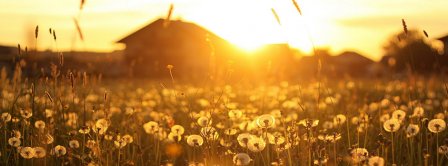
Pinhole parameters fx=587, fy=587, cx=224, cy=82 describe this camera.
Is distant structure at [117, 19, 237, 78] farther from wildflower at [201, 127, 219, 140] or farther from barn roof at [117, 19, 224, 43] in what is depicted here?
wildflower at [201, 127, 219, 140]

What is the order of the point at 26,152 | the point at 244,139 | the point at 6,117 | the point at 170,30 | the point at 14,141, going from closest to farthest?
the point at 26,152 → the point at 244,139 → the point at 14,141 → the point at 6,117 → the point at 170,30

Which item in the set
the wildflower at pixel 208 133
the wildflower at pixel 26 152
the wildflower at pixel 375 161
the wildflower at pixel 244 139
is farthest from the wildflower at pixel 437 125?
the wildflower at pixel 26 152

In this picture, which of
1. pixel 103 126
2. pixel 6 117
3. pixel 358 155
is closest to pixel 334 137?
pixel 358 155

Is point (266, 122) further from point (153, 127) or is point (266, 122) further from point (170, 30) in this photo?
point (170, 30)

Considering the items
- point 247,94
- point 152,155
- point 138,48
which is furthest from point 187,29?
point 152,155

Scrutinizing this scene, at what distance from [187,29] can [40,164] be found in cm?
3409

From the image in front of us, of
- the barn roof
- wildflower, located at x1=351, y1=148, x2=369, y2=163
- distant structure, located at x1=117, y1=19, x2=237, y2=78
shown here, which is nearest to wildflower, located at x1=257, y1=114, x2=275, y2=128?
wildflower, located at x1=351, y1=148, x2=369, y2=163

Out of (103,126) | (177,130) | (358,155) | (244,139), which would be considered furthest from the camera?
(177,130)

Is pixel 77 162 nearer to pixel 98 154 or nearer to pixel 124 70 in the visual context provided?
pixel 98 154

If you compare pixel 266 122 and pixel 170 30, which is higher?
pixel 170 30

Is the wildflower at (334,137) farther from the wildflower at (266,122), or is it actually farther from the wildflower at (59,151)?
the wildflower at (59,151)

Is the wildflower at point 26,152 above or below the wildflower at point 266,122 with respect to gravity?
below

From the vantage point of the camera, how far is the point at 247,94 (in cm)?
1075

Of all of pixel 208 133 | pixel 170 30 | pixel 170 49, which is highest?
pixel 170 30
